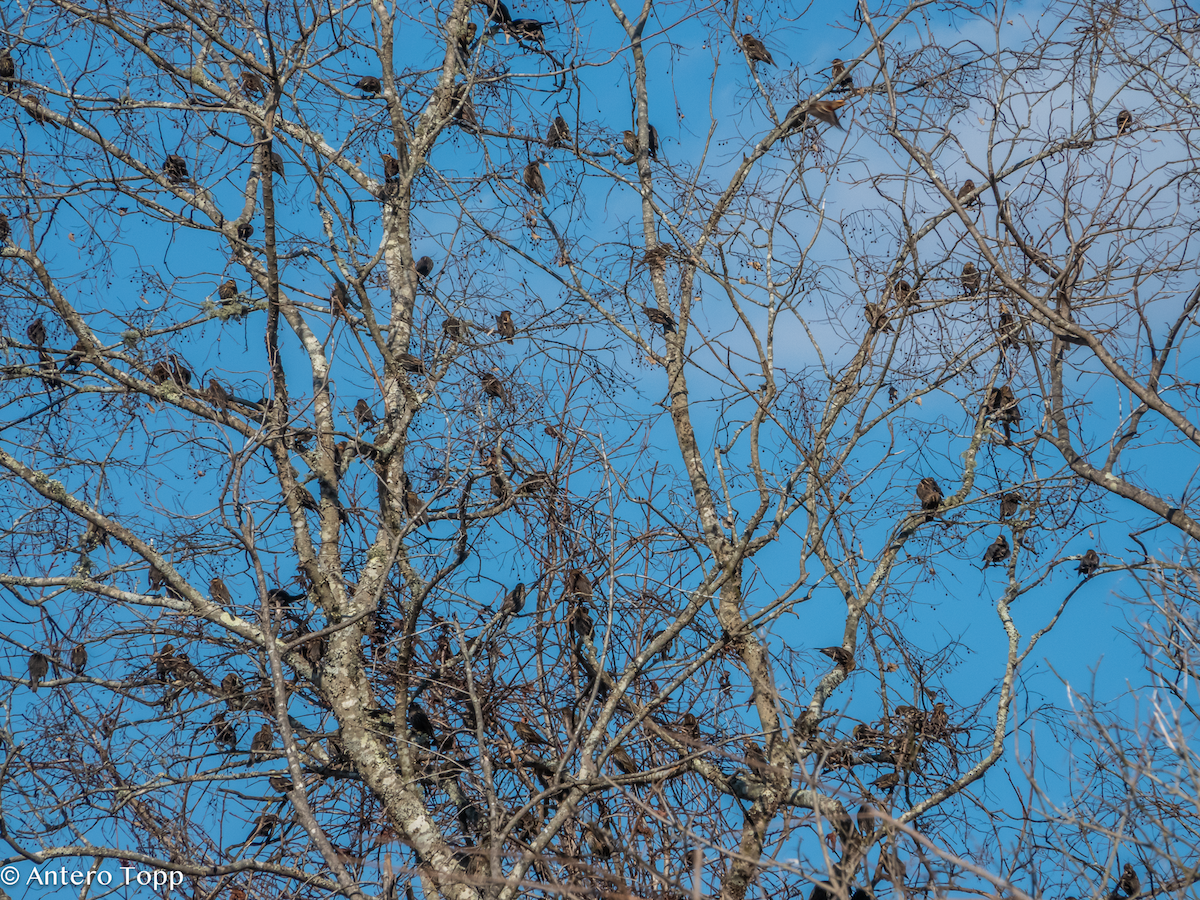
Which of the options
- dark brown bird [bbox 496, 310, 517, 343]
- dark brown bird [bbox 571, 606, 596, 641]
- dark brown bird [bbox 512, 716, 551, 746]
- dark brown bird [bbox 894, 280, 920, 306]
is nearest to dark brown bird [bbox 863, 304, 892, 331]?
dark brown bird [bbox 894, 280, 920, 306]

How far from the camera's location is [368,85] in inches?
373

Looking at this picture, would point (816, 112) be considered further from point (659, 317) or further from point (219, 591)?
point (219, 591)

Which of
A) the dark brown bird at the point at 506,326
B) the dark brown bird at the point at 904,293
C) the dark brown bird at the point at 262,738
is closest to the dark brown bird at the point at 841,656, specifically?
the dark brown bird at the point at 904,293

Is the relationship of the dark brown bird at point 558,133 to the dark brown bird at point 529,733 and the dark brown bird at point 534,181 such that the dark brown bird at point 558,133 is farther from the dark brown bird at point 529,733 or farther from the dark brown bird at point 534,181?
the dark brown bird at point 529,733

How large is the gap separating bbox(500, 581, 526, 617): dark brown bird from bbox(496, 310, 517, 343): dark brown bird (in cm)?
220

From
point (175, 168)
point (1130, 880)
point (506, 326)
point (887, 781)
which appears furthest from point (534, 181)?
point (1130, 880)

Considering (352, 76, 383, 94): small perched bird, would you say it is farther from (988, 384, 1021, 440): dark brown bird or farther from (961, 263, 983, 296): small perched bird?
(988, 384, 1021, 440): dark brown bird

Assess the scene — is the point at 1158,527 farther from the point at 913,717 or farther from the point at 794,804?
the point at 794,804

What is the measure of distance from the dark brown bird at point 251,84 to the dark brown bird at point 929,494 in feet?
21.9

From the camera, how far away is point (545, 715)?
7.04 m

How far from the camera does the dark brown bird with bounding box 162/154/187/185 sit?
870 cm

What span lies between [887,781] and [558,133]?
636 cm

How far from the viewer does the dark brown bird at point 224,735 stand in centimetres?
763

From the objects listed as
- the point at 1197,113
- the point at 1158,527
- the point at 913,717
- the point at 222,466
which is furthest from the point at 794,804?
the point at 1197,113
